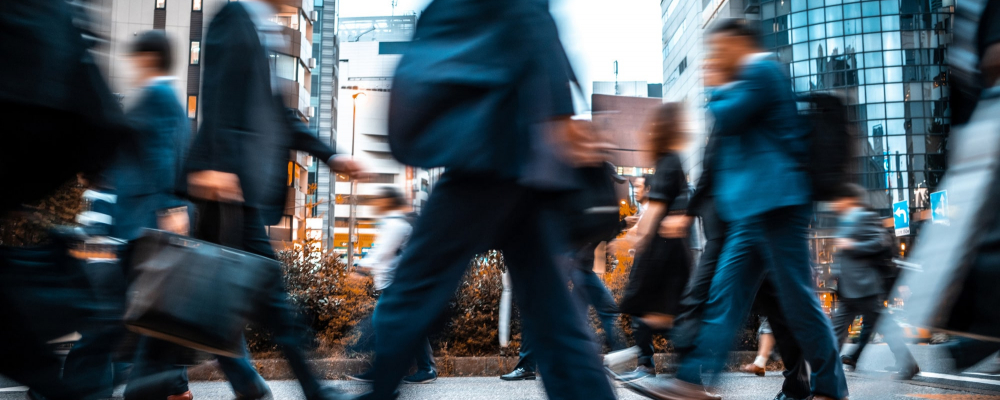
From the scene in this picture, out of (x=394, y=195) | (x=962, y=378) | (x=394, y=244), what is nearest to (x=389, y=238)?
(x=394, y=244)

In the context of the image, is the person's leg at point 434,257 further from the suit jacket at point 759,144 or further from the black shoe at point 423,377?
the black shoe at point 423,377

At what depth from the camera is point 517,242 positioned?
2385 millimetres

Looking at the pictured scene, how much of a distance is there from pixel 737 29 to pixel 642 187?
7.73 ft

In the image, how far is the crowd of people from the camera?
5.90 ft

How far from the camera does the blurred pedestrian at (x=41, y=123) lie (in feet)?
5.30

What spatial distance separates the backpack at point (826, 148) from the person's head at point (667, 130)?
1245 mm

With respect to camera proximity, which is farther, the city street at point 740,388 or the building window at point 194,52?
the building window at point 194,52

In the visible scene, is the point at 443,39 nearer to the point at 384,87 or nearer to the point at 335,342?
the point at 384,87

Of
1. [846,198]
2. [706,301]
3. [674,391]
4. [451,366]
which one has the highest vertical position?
[846,198]

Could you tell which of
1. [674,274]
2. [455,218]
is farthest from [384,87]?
[674,274]

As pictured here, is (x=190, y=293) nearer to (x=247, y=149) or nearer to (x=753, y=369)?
(x=247, y=149)

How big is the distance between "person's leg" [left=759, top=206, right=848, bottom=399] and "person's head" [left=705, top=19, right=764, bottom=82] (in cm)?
83

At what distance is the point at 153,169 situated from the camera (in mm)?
3557

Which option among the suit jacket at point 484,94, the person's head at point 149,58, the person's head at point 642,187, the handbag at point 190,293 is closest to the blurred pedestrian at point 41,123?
the handbag at point 190,293
